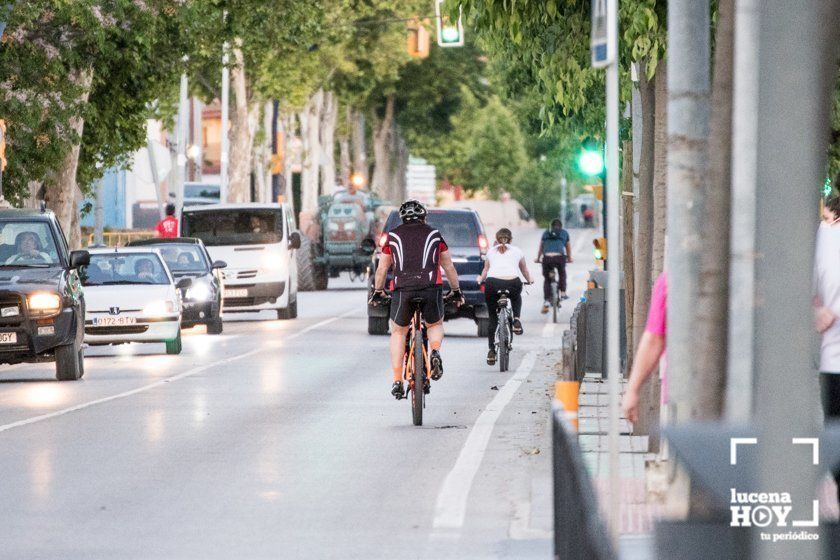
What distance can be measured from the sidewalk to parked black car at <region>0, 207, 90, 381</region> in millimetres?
5941

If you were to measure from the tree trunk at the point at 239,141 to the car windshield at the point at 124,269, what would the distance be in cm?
2718

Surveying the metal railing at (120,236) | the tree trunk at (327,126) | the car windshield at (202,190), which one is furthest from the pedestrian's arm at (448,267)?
the tree trunk at (327,126)

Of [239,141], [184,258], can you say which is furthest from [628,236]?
[239,141]

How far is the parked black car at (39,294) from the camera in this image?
21.2 metres

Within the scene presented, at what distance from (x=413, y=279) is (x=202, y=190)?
52.7 metres

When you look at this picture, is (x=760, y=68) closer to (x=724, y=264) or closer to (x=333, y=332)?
(x=724, y=264)

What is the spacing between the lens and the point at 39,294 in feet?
69.8

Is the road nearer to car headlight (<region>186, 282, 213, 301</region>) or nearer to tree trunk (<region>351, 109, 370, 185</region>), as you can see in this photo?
car headlight (<region>186, 282, 213, 301</region>)

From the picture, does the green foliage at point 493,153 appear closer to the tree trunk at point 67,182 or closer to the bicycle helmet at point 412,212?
the tree trunk at point 67,182

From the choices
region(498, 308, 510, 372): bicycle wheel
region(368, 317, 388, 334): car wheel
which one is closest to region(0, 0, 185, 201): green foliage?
region(368, 317, 388, 334): car wheel

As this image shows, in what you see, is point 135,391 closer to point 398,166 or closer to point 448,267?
point 448,267

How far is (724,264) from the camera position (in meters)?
7.66

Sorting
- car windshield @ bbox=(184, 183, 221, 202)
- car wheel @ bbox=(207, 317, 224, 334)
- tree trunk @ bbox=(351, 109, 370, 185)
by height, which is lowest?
car wheel @ bbox=(207, 317, 224, 334)

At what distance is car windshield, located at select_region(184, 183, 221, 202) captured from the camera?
67.8 meters
